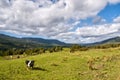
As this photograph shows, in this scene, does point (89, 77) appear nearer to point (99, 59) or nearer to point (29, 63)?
point (29, 63)

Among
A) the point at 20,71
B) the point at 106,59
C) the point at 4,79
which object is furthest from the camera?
Answer: the point at 106,59

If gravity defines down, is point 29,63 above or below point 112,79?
above

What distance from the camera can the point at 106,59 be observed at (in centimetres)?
4062

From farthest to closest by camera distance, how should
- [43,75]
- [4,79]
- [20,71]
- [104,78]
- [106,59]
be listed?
1. [106,59]
2. [20,71]
3. [43,75]
4. [104,78]
5. [4,79]

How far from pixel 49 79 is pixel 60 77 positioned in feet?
5.38

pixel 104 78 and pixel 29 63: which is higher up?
pixel 29 63

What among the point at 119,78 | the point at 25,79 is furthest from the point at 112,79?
the point at 25,79

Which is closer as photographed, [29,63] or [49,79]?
[49,79]

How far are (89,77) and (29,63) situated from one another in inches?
383

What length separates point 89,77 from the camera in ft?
81.5

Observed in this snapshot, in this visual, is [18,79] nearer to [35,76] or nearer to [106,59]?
[35,76]

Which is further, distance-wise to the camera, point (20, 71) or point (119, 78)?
point (20, 71)

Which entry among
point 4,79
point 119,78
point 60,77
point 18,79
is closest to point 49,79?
point 60,77

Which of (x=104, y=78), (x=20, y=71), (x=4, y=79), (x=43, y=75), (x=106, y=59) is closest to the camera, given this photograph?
(x=4, y=79)
